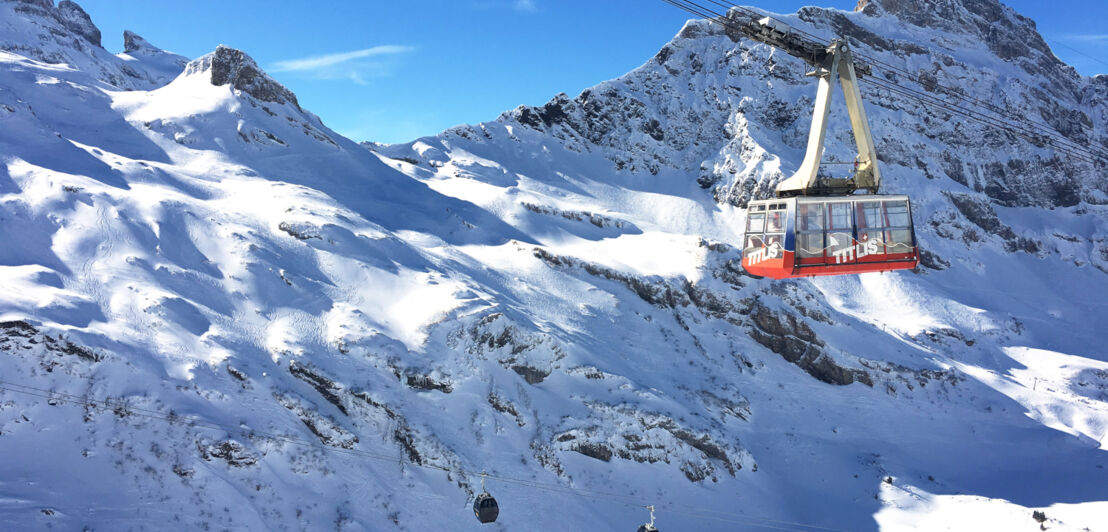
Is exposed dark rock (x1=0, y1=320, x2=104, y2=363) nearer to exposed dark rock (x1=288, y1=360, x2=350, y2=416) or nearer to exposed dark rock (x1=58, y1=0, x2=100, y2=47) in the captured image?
exposed dark rock (x1=288, y1=360, x2=350, y2=416)

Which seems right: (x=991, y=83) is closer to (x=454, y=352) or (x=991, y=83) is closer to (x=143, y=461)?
(x=454, y=352)

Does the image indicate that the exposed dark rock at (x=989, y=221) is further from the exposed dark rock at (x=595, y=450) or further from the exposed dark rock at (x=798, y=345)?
the exposed dark rock at (x=595, y=450)

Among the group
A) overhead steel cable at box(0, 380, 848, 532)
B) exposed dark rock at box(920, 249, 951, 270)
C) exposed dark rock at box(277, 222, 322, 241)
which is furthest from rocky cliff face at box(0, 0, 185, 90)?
exposed dark rock at box(920, 249, 951, 270)

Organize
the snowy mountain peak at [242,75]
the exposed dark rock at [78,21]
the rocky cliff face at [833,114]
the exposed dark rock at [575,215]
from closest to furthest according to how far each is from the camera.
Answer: the exposed dark rock at [575,215] → the snowy mountain peak at [242,75] → the rocky cliff face at [833,114] → the exposed dark rock at [78,21]

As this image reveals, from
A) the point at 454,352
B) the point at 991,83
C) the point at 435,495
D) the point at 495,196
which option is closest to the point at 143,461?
the point at 435,495

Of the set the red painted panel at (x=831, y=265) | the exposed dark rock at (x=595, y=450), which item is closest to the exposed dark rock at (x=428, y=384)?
the exposed dark rock at (x=595, y=450)

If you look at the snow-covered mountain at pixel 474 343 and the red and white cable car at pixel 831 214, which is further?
the snow-covered mountain at pixel 474 343
